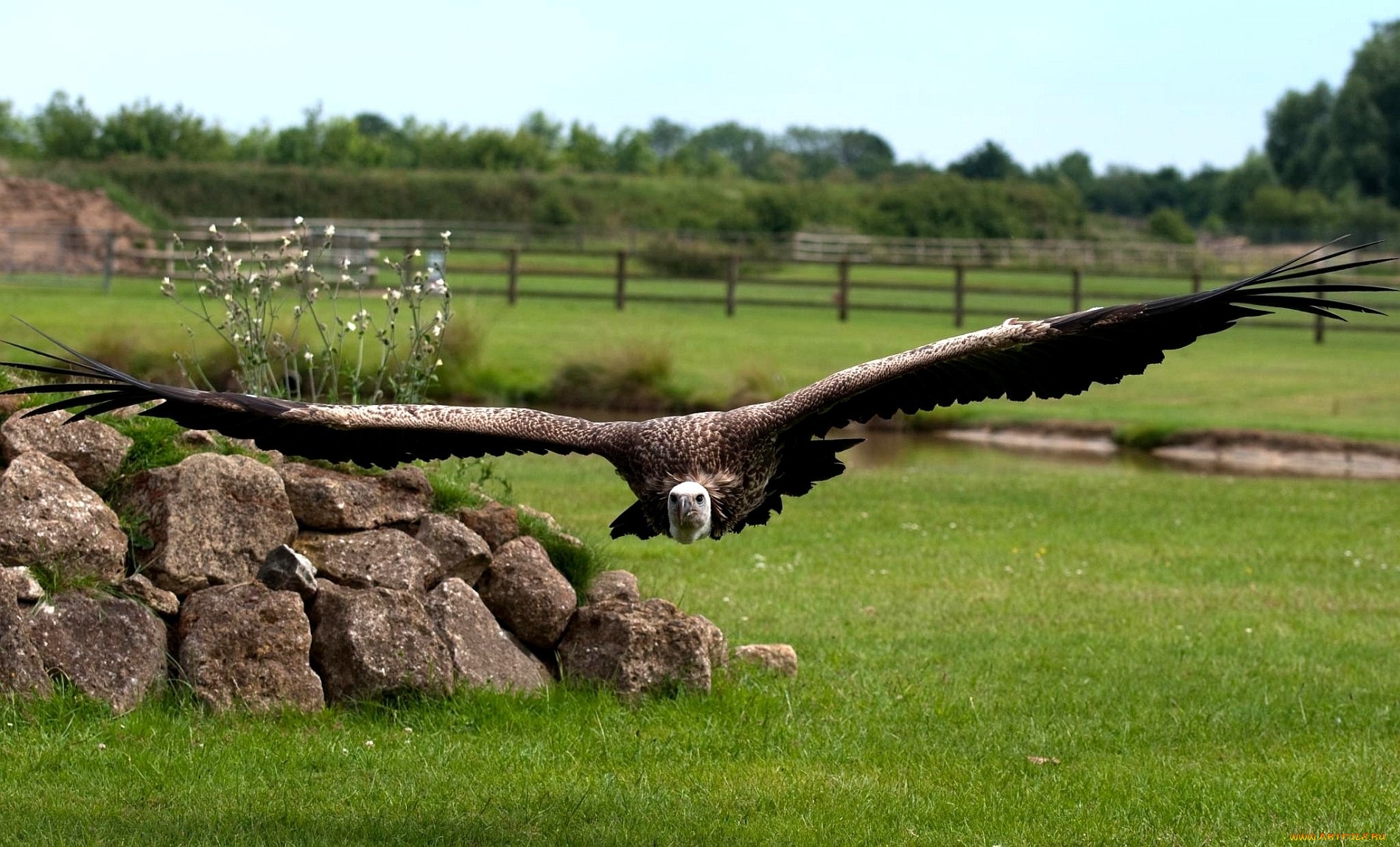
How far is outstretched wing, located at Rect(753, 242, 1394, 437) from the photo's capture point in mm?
6375

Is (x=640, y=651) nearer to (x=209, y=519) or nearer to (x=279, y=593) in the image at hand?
(x=279, y=593)

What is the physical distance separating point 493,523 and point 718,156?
94.4 metres

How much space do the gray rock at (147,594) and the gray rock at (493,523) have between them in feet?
4.72

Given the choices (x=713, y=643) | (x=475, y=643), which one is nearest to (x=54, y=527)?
(x=475, y=643)

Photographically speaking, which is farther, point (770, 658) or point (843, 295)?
point (843, 295)

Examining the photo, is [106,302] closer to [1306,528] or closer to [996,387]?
[1306,528]

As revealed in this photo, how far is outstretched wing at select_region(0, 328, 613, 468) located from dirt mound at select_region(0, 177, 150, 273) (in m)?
35.9

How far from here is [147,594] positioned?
6.95 metres

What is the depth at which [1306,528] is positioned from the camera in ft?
44.3

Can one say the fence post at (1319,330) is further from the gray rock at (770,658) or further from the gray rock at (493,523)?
the gray rock at (493,523)

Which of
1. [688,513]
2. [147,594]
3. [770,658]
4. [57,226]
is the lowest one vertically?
[770,658]

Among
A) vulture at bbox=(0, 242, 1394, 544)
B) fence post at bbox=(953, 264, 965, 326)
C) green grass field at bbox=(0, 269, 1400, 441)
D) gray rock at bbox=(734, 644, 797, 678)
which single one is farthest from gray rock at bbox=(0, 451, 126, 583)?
fence post at bbox=(953, 264, 965, 326)

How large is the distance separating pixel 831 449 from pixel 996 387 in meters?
0.78

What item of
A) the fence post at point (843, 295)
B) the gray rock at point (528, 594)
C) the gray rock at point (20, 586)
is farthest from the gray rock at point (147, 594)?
the fence post at point (843, 295)
